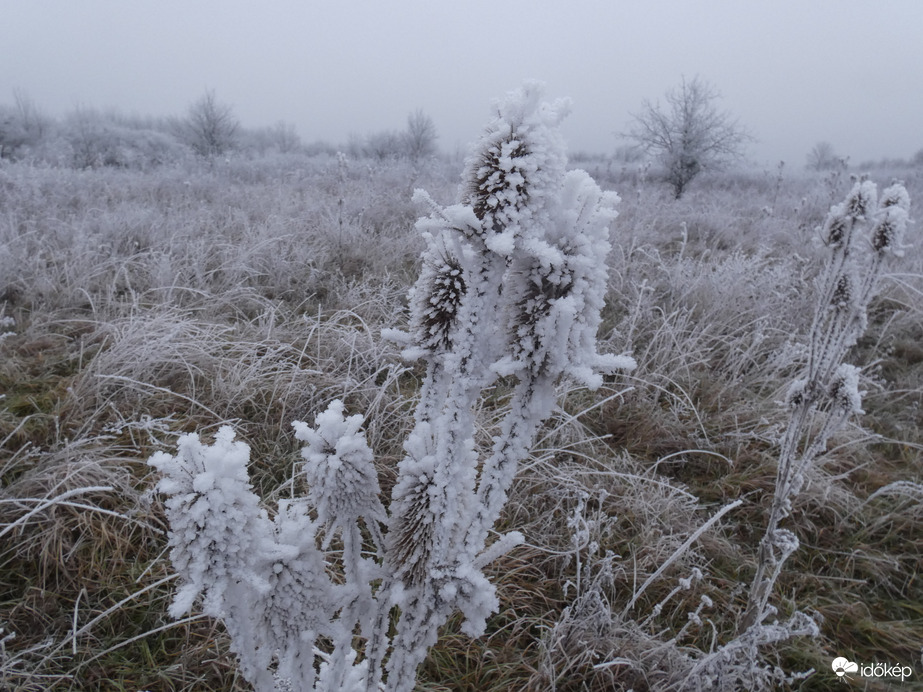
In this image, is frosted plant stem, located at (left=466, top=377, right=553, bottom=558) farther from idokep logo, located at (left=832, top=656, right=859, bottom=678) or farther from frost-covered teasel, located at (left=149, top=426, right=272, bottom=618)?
idokep logo, located at (left=832, top=656, right=859, bottom=678)

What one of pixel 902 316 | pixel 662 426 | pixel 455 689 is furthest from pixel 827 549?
pixel 902 316

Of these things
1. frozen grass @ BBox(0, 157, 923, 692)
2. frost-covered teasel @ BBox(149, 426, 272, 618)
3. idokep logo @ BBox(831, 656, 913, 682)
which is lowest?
idokep logo @ BBox(831, 656, 913, 682)

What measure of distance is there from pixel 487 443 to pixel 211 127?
27.9 metres

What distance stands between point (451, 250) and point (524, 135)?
187 mm

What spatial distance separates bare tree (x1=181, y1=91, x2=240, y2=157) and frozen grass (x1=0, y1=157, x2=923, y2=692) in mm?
22610

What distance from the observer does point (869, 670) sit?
1.95 metres

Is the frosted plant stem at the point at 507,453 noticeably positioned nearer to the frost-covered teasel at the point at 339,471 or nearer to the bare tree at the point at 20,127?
the frost-covered teasel at the point at 339,471

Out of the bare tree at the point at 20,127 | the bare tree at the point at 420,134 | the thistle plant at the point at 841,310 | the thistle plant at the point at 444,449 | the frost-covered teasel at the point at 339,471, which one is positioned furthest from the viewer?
the bare tree at the point at 420,134

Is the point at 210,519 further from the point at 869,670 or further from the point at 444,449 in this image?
the point at 869,670

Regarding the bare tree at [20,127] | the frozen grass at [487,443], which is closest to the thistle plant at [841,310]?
the frozen grass at [487,443]

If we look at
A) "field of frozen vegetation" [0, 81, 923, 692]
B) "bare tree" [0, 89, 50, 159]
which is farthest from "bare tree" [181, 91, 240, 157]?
"field of frozen vegetation" [0, 81, 923, 692]

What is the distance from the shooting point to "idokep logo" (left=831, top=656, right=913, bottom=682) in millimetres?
1864

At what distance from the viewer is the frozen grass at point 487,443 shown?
1.85 metres

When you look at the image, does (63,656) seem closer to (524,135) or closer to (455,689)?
(455,689)
